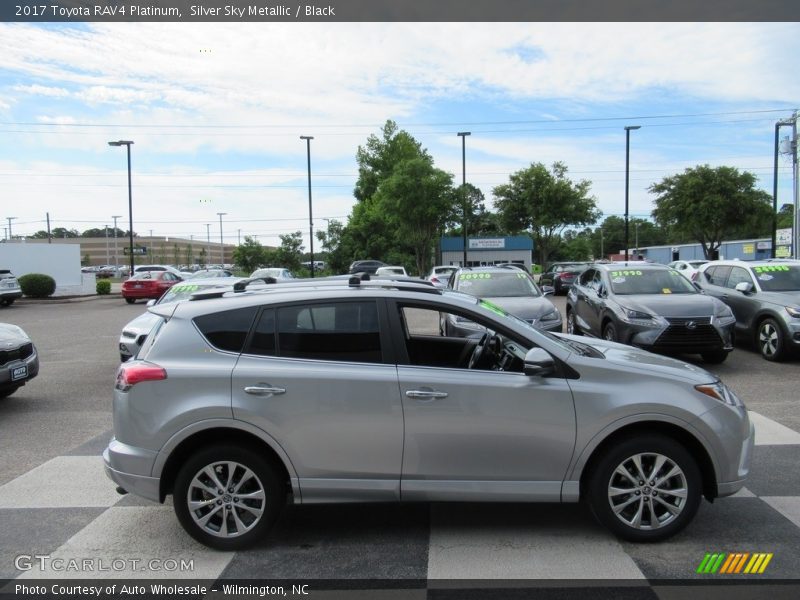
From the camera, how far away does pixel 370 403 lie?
12.9 ft

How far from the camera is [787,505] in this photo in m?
4.56

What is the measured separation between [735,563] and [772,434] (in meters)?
3.22

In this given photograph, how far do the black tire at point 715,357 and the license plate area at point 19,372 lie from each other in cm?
985

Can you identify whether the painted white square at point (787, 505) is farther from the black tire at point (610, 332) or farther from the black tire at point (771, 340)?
the black tire at point (771, 340)

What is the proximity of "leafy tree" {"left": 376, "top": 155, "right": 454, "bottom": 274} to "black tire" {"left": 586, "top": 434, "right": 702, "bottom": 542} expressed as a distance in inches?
1525

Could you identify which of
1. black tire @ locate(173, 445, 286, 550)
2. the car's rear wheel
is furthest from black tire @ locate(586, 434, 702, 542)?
the car's rear wheel

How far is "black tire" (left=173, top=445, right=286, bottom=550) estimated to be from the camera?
3945 millimetres

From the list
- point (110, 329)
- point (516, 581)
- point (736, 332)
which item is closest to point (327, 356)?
point (516, 581)

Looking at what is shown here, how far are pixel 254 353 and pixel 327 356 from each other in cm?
48

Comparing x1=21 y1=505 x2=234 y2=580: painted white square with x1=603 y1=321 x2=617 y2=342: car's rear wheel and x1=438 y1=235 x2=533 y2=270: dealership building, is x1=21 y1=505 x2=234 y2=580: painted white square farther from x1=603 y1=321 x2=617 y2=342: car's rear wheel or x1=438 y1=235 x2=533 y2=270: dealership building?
x1=438 y1=235 x2=533 y2=270: dealership building

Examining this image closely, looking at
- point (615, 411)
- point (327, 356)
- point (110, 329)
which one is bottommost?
point (110, 329)

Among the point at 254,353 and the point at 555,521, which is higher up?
the point at 254,353

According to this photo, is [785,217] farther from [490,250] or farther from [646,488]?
[646,488]

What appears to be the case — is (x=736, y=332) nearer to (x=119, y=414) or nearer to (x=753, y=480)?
(x=753, y=480)
